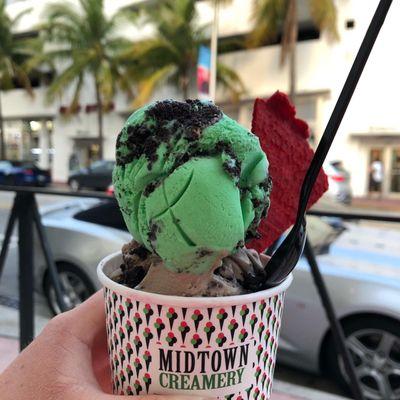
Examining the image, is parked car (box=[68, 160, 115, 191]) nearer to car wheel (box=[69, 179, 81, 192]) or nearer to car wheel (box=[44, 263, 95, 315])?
car wheel (box=[69, 179, 81, 192])

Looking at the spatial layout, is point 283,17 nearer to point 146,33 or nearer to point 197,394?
point 146,33

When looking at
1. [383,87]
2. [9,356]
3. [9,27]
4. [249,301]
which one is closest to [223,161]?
[249,301]

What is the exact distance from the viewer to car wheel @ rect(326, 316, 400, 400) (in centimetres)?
279

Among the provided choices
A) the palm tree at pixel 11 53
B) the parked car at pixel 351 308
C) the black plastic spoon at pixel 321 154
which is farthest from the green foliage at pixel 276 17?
the black plastic spoon at pixel 321 154

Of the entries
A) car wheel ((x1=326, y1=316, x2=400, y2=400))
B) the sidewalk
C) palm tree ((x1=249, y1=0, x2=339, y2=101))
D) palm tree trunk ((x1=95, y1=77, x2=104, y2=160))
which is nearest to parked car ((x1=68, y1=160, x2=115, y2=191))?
palm tree trunk ((x1=95, y1=77, x2=104, y2=160))

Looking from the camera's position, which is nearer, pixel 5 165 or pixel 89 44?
pixel 5 165

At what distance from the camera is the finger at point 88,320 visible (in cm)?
94

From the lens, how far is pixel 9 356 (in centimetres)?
254

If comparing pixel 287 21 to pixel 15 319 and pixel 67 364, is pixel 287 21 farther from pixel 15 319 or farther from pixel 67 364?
pixel 67 364

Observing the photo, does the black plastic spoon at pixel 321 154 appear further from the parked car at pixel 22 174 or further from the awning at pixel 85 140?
the awning at pixel 85 140

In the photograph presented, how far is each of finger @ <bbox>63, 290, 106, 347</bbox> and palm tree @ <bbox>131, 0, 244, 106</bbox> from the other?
16016 mm

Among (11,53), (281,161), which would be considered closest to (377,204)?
(281,161)

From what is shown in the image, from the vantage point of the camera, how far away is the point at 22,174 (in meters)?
17.6

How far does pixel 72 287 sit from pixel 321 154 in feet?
→ 11.3
